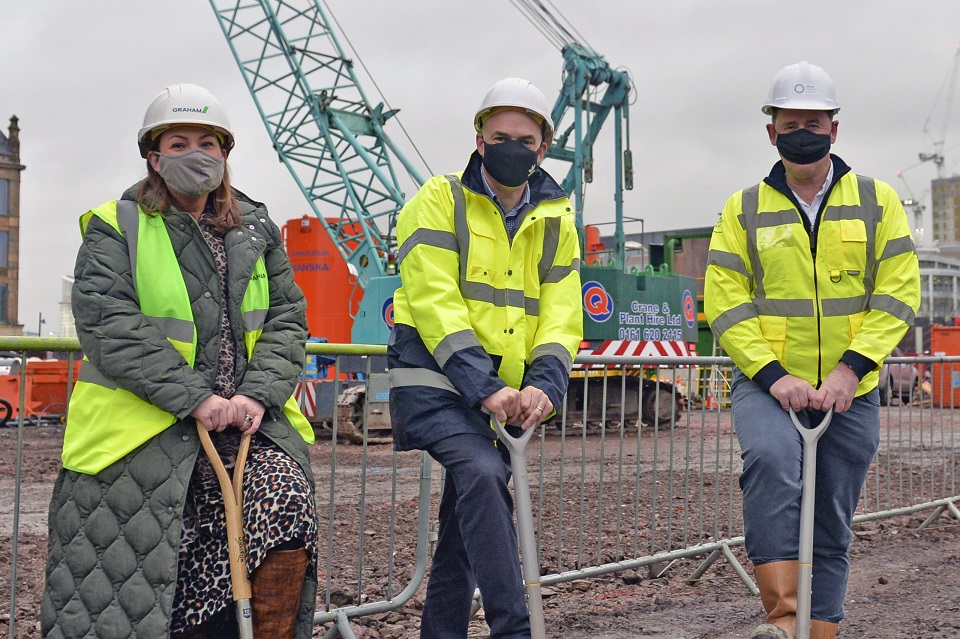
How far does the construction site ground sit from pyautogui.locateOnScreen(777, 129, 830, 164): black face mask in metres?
2.15

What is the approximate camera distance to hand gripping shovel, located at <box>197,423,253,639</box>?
9.32ft

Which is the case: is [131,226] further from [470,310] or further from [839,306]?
[839,306]

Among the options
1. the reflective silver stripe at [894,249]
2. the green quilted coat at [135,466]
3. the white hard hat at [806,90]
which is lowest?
the green quilted coat at [135,466]

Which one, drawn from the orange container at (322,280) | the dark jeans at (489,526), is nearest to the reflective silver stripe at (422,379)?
the dark jeans at (489,526)

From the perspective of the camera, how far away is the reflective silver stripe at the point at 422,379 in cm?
324

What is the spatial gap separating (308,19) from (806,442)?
2822cm

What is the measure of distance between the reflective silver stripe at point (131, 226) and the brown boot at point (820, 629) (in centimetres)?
246

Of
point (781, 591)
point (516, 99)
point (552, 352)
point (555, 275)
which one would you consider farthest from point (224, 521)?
point (781, 591)

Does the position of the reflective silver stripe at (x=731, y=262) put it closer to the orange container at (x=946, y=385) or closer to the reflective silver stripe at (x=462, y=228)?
the reflective silver stripe at (x=462, y=228)

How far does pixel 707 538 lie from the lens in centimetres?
643

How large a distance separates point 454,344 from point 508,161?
2.10ft

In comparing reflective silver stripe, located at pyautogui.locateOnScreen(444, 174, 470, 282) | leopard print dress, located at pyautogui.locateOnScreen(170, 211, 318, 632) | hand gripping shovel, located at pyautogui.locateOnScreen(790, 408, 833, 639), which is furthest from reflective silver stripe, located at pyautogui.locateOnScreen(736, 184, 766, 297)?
leopard print dress, located at pyautogui.locateOnScreen(170, 211, 318, 632)

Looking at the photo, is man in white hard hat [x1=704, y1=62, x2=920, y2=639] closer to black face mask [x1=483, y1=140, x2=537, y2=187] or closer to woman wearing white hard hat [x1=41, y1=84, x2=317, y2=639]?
black face mask [x1=483, y1=140, x2=537, y2=187]

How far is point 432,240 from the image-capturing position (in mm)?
3275
